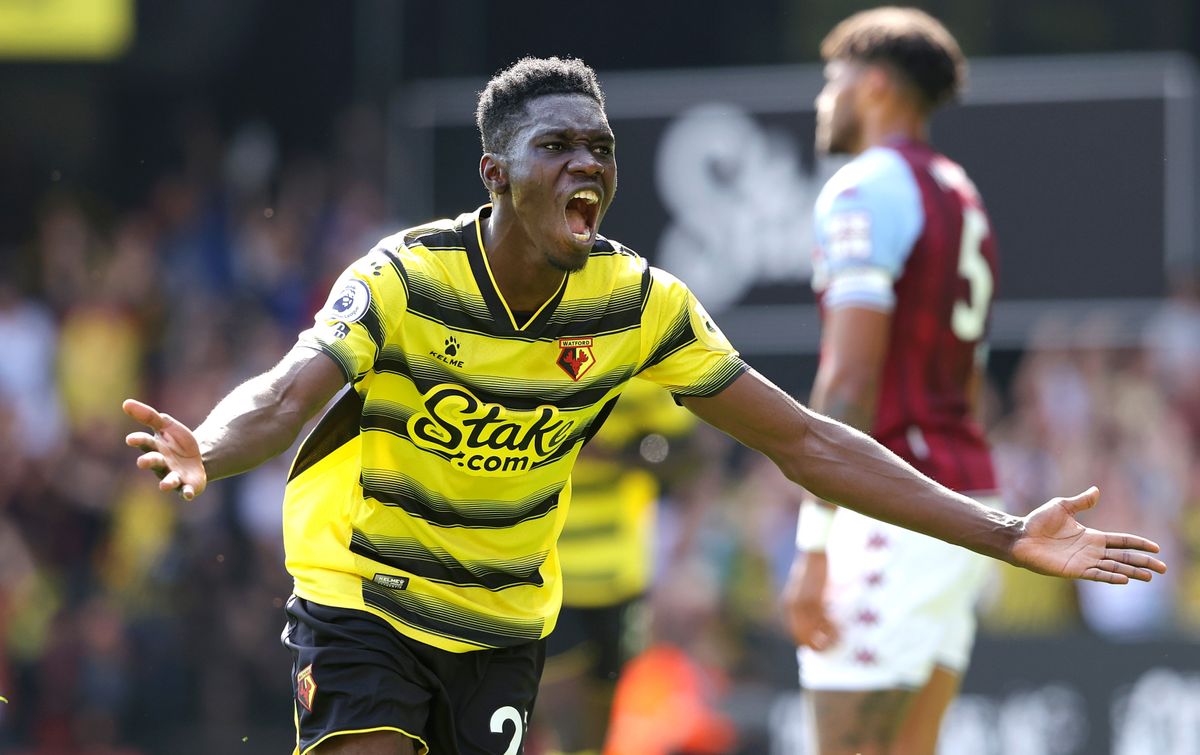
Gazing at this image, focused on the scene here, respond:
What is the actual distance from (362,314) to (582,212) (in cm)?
59

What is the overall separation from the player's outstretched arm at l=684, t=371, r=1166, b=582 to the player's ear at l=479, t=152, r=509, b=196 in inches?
29.3

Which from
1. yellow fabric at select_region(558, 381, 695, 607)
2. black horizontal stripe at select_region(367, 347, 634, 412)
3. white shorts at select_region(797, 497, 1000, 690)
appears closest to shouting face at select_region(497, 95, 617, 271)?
black horizontal stripe at select_region(367, 347, 634, 412)

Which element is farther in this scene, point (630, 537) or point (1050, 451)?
point (1050, 451)

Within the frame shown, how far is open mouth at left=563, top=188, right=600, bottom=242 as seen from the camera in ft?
14.0

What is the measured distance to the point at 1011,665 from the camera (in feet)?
29.3

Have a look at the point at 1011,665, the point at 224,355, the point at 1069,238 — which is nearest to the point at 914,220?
the point at 1011,665

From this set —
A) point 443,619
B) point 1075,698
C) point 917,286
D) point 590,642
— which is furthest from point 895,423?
point 1075,698

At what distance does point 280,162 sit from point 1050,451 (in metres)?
6.49

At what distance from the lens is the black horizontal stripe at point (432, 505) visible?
14.6 feet

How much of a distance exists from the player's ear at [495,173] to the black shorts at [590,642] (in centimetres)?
389

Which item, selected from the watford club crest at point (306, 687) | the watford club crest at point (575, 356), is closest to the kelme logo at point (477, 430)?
the watford club crest at point (575, 356)

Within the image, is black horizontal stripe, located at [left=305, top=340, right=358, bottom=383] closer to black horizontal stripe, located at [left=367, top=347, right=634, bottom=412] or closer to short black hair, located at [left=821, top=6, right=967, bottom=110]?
black horizontal stripe, located at [left=367, top=347, right=634, bottom=412]

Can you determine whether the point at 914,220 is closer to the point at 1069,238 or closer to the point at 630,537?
the point at 630,537

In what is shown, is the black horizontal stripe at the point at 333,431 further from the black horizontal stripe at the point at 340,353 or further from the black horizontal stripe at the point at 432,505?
the black horizontal stripe at the point at 340,353
